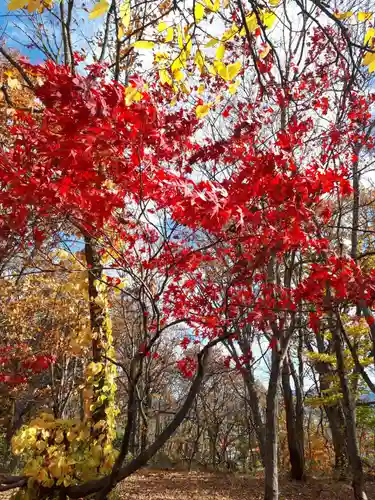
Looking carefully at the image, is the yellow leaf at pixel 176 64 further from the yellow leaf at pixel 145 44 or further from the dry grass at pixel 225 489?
the dry grass at pixel 225 489

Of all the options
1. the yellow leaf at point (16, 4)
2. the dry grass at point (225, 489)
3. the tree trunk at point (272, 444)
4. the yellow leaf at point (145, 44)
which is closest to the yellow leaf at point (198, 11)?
the yellow leaf at point (145, 44)

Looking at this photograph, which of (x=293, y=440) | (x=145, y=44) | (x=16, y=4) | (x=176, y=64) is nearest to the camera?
(x=16, y=4)

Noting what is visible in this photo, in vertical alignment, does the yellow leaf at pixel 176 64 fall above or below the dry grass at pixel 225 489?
above

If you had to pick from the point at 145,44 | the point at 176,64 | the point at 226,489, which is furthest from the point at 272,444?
the point at 145,44

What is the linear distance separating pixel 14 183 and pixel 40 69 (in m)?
1.01

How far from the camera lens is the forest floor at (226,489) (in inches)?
314

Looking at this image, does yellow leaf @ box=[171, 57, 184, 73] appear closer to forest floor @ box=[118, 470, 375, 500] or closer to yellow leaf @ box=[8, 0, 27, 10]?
yellow leaf @ box=[8, 0, 27, 10]

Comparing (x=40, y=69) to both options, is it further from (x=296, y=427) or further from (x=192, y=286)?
(x=296, y=427)

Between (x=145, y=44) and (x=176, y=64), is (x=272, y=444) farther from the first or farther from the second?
(x=145, y=44)

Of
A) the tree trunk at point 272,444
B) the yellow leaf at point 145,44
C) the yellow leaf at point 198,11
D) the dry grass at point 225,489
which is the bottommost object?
the dry grass at point 225,489

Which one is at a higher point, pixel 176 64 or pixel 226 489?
pixel 176 64

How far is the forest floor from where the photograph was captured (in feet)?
26.2

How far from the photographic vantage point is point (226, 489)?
8914 millimetres

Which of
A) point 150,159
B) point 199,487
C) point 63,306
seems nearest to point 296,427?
point 199,487
